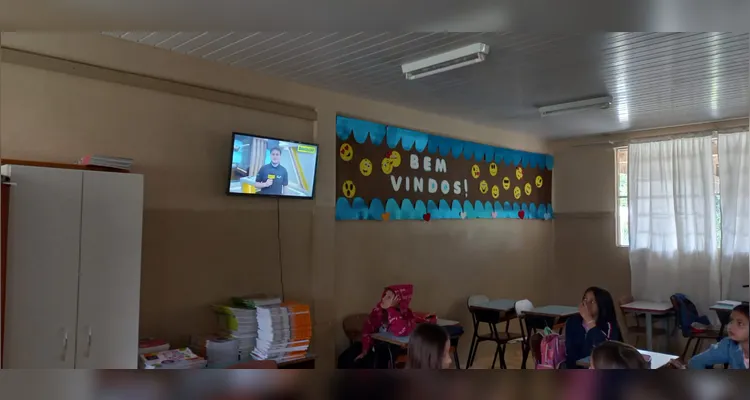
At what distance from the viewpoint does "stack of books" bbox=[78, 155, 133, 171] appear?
2.78 metres

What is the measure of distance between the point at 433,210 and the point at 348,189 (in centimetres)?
115

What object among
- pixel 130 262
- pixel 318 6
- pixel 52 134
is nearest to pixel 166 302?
pixel 130 262

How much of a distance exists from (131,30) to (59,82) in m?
3.12

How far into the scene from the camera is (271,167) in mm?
3859

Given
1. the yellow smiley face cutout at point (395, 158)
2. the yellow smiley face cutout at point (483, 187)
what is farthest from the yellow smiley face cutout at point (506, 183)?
the yellow smiley face cutout at point (395, 158)

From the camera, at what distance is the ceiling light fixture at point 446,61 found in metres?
3.24

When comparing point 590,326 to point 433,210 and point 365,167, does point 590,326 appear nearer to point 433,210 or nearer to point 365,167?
point 433,210

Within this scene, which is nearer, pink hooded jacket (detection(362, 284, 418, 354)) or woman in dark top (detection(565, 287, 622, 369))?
woman in dark top (detection(565, 287, 622, 369))

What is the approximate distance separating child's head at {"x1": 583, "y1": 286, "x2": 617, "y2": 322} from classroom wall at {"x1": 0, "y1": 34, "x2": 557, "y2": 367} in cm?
172

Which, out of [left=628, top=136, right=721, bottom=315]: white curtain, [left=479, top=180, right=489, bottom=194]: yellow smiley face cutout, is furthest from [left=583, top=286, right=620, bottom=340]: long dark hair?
[left=628, top=136, right=721, bottom=315]: white curtain

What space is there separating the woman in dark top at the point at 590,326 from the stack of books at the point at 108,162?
9.91ft

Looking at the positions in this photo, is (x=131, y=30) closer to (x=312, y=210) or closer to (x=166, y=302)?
(x=166, y=302)

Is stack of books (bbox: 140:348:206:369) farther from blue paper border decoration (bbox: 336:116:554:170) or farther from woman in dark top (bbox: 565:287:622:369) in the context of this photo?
woman in dark top (bbox: 565:287:622:369)

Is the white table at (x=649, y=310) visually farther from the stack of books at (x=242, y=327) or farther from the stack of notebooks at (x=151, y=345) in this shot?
the stack of notebooks at (x=151, y=345)
